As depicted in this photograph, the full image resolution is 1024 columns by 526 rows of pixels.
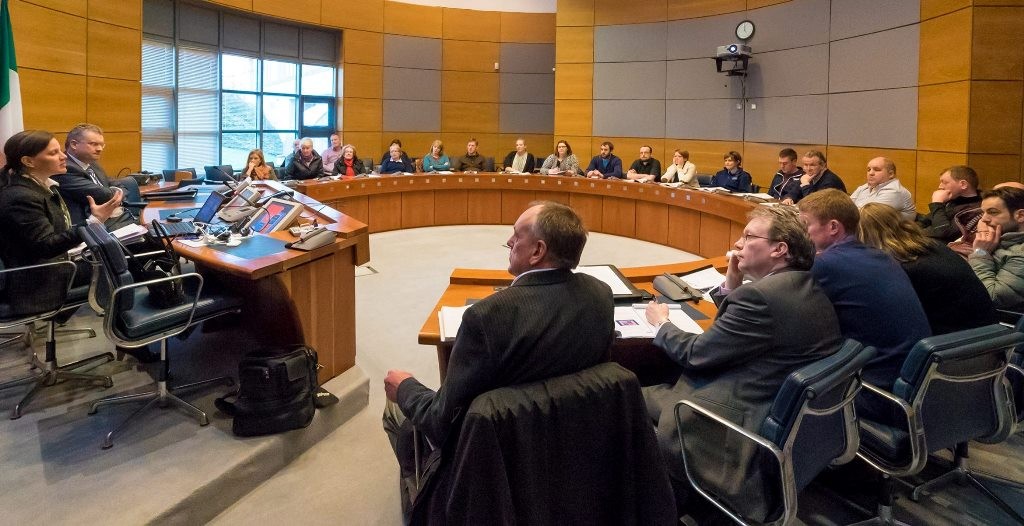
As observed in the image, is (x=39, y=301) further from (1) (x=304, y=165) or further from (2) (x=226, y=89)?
(2) (x=226, y=89)

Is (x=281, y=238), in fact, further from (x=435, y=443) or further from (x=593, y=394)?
(x=593, y=394)

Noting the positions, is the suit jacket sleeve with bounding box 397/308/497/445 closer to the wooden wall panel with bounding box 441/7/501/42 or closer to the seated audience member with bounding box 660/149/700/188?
the seated audience member with bounding box 660/149/700/188

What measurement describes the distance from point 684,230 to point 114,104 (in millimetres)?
6219

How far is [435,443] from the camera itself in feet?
5.23

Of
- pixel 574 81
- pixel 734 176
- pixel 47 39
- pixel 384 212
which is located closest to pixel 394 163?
pixel 384 212

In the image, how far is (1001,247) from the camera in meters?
2.97

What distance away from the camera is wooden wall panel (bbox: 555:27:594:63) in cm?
1009

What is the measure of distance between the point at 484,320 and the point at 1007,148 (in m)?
5.97

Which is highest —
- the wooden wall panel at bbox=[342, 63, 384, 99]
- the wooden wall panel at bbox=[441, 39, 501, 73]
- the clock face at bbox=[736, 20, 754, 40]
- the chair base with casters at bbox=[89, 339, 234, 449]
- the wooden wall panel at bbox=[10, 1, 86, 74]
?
the wooden wall panel at bbox=[441, 39, 501, 73]

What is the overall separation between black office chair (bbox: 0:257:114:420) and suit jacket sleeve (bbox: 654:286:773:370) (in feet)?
7.75

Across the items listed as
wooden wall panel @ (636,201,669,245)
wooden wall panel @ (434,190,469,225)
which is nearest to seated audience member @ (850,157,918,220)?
wooden wall panel @ (636,201,669,245)

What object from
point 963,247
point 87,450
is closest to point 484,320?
point 87,450

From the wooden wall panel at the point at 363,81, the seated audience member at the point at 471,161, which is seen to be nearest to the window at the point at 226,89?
the wooden wall panel at the point at 363,81

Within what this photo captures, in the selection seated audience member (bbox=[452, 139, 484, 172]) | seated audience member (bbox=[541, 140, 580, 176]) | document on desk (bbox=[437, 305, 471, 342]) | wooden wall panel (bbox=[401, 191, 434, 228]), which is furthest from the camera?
seated audience member (bbox=[452, 139, 484, 172])
